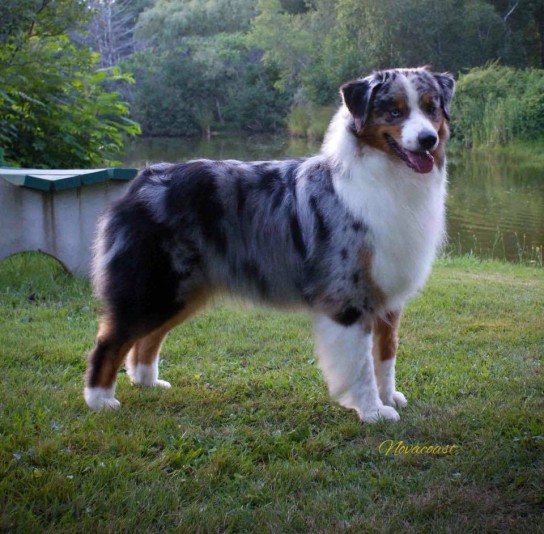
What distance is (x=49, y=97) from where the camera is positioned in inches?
383

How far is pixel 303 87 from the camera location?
3731 centimetres

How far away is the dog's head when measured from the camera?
3.69 meters

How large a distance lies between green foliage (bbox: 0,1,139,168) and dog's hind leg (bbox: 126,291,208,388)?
5.63 metres

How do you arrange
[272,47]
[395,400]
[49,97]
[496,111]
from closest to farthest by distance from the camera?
1. [395,400]
2. [49,97]
3. [496,111]
4. [272,47]

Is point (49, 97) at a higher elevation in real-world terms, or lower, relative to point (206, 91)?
lower

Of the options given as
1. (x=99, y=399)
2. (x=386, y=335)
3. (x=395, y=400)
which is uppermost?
(x=386, y=335)

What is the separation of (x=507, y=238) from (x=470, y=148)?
1386cm

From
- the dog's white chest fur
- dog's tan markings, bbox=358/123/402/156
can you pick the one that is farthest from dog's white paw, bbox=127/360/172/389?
dog's tan markings, bbox=358/123/402/156

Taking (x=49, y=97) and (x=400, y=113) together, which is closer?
(x=400, y=113)

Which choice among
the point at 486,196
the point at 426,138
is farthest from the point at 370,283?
the point at 486,196

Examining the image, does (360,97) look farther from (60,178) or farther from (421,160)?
(60,178)

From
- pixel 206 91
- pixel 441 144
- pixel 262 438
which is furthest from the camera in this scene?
pixel 206 91

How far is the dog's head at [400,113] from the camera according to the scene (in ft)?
12.1

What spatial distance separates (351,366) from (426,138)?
1317 mm
